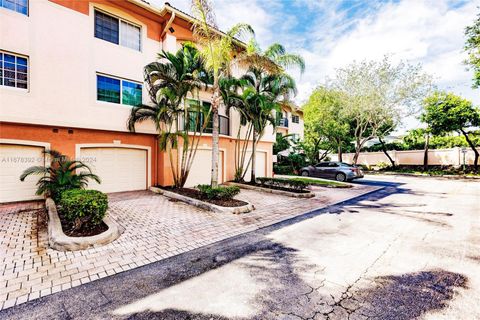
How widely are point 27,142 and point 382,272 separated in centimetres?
1189

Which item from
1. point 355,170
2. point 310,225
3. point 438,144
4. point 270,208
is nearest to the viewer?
point 310,225

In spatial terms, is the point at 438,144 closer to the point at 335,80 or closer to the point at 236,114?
the point at 335,80

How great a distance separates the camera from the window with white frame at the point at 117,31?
9.94 m

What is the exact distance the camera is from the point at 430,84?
63.5 ft

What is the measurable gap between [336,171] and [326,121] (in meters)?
7.24

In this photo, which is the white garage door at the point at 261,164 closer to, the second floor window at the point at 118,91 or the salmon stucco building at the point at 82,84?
the salmon stucco building at the point at 82,84

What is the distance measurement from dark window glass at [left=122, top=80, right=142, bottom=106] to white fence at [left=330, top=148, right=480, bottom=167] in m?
29.5

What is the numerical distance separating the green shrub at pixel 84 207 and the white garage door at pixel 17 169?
16.5 ft

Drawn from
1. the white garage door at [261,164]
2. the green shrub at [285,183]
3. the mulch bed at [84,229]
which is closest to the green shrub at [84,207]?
the mulch bed at [84,229]

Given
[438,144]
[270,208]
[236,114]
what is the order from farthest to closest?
[438,144]
[236,114]
[270,208]

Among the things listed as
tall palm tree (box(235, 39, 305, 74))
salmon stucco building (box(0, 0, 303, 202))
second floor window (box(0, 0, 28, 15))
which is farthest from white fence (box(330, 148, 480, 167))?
second floor window (box(0, 0, 28, 15))

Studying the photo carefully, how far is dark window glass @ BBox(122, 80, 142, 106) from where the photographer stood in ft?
34.5

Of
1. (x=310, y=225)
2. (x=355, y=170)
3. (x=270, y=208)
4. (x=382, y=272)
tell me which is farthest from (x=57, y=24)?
(x=355, y=170)

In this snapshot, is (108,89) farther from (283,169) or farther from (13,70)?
(283,169)
